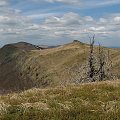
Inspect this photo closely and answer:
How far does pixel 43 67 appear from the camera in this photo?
13400 centimetres

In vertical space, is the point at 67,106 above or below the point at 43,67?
above

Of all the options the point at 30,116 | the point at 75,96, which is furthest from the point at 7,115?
the point at 75,96

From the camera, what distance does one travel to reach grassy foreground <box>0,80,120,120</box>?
13070 millimetres

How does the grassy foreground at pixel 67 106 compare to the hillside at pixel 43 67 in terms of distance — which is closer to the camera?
the grassy foreground at pixel 67 106

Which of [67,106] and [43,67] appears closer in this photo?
[67,106]

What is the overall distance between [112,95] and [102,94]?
0.60 m

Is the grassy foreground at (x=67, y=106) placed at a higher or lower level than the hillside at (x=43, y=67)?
higher

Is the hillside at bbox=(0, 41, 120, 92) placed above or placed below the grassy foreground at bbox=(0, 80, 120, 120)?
below

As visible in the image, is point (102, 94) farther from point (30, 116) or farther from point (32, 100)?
point (30, 116)

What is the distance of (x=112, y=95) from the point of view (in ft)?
58.2

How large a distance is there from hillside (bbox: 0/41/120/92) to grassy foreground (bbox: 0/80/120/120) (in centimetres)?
7970

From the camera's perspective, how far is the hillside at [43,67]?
115m

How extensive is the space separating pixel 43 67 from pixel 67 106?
393 feet

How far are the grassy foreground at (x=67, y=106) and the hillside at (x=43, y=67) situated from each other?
3138 inches
